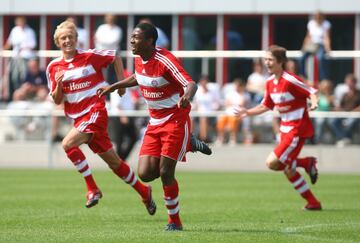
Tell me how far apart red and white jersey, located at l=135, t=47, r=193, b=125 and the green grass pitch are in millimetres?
1268

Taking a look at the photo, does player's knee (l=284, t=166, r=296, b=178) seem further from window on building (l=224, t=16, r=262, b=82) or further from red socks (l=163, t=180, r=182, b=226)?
window on building (l=224, t=16, r=262, b=82)

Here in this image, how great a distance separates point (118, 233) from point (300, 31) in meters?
18.8

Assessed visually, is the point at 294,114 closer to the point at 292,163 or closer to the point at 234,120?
the point at 292,163

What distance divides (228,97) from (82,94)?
37.9ft

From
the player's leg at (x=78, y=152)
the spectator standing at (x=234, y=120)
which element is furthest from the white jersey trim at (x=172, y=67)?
the spectator standing at (x=234, y=120)

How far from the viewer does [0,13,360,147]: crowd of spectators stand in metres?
24.0

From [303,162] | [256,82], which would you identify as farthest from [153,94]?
[256,82]

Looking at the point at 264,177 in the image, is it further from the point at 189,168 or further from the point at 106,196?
the point at 106,196

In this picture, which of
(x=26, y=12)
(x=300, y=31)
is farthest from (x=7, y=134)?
(x=300, y=31)

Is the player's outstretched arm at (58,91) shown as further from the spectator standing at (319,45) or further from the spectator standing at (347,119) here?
the spectator standing at (319,45)

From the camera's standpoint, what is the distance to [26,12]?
3100cm

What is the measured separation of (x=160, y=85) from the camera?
454 inches
